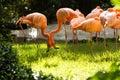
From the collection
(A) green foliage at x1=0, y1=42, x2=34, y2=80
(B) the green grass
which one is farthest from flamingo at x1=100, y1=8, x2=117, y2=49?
(A) green foliage at x1=0, y1=42, x2=34, y2=80

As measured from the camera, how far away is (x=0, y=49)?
13.1ft

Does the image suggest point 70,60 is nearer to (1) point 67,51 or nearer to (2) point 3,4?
(1) point 67,51

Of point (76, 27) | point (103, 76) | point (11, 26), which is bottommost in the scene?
point (11, 26)

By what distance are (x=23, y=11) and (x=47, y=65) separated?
246 inches

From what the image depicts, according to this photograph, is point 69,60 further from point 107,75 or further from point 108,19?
point 107,75

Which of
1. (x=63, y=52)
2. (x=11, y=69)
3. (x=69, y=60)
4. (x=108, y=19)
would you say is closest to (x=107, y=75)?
(x=11, y=69)

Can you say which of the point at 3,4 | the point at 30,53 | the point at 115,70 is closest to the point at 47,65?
the point at 30,53

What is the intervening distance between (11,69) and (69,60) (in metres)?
2.08

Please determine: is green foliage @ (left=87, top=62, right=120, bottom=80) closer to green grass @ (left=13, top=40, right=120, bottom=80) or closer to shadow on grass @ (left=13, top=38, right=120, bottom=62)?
green grass @ (left=13, top=40, right=120, bottom=80)

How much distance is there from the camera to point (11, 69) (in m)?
3.70

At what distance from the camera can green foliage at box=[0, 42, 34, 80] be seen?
11.8 ft

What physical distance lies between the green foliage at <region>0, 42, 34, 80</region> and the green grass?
79cm

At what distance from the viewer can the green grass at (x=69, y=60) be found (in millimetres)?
4820

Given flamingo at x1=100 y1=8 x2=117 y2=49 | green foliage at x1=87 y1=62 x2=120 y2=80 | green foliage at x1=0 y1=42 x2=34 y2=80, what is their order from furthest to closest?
1. flamingo at x1=100 y1=8 x2=117 y2=49
2. green foliage at x1=0 y1=42 x2=34 y2=80
3. green foliage at x1=87 y1=62 x2=120 y2=80
